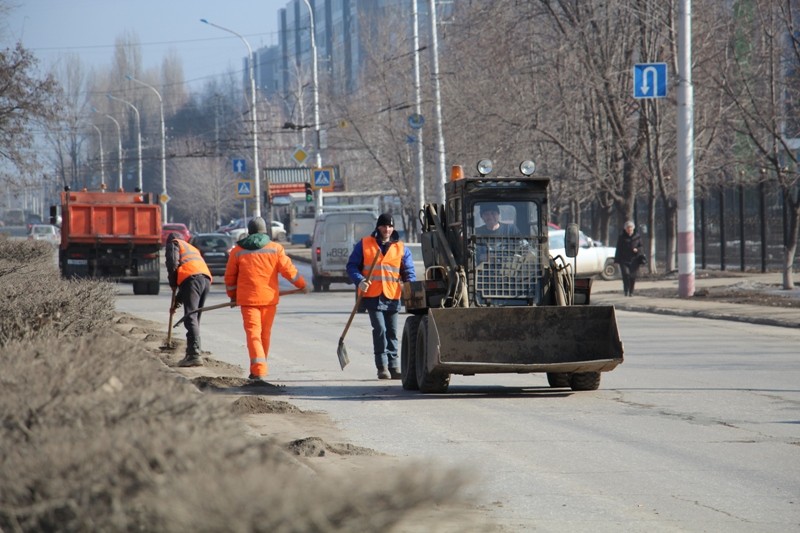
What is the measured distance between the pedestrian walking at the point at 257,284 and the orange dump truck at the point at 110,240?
19.5m

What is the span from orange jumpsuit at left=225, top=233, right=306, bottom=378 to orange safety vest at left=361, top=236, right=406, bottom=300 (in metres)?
0.76

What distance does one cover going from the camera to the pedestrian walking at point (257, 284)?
1303 centimetres

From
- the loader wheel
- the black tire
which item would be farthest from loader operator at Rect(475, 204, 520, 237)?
the black tire

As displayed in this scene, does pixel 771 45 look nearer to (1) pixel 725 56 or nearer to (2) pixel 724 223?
(1) pixel 725 56

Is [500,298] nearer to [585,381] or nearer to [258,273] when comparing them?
[585,381]

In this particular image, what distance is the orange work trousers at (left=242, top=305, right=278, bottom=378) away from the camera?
13.0m

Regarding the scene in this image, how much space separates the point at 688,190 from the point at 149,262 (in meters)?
14.4

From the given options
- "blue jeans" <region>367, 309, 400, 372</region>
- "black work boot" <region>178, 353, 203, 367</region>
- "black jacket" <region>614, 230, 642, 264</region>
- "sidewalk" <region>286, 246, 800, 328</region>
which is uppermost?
"black jacket" <region>614, 230, 642, 264</region>

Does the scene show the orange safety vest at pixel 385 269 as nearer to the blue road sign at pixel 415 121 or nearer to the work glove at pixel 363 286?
the work glove at pixel 363 286

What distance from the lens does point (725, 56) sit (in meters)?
29.4

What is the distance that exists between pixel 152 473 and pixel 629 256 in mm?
25376

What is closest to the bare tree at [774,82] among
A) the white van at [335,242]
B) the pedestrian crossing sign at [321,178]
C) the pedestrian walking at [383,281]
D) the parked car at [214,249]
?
the white van at [335,242]

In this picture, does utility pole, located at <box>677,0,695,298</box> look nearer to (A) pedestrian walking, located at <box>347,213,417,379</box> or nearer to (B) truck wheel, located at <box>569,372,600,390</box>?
(A) pedestrian walking, located at <box>347,213,417,379</box>

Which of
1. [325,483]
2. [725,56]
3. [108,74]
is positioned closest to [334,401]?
[325,483]
